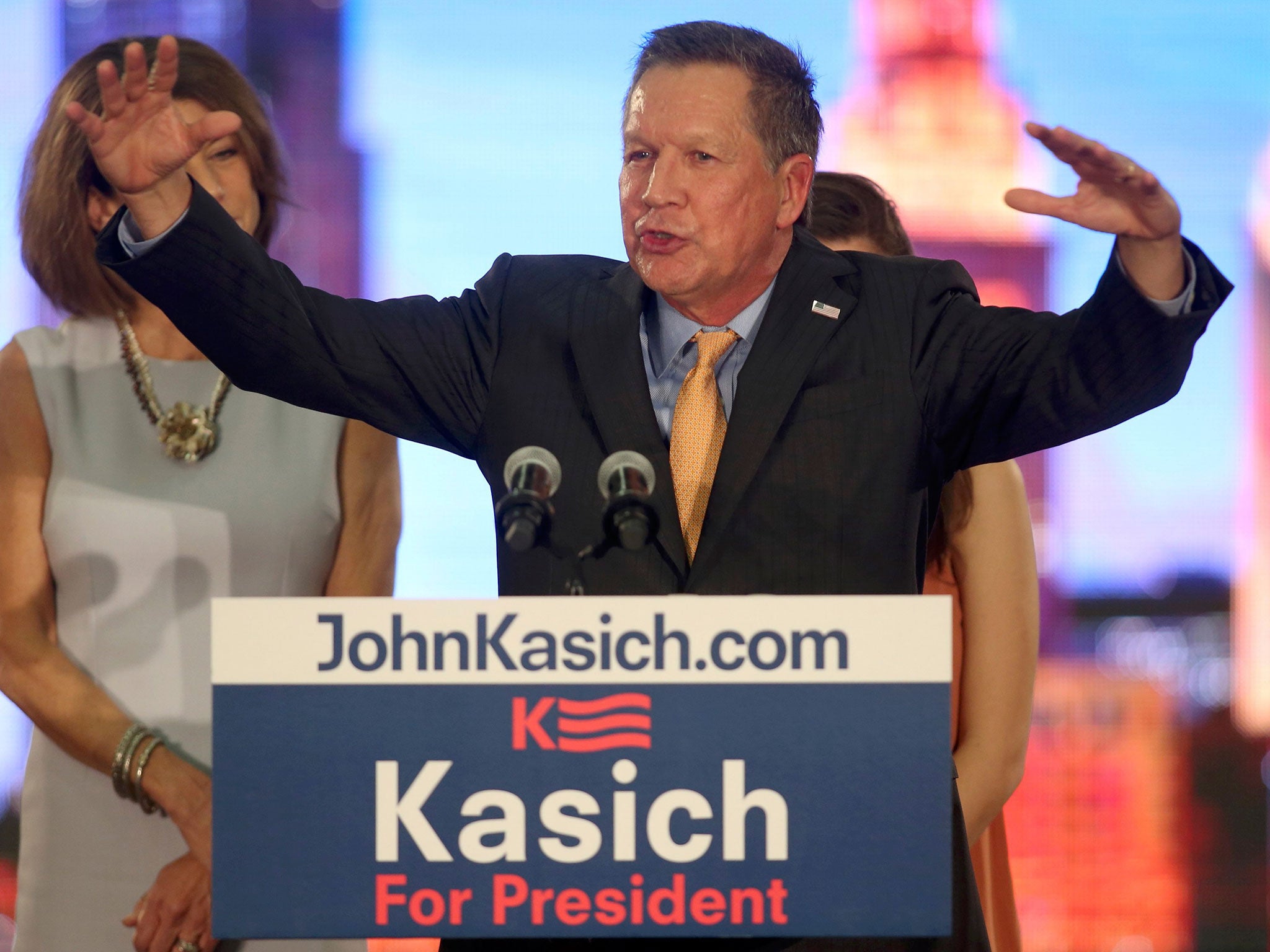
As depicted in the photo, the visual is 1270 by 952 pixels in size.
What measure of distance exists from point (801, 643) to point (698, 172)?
67 cm

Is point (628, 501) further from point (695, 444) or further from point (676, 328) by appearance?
point (676, 328)

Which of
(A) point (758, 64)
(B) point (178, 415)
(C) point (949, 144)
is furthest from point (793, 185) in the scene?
(C) point (949, 144)

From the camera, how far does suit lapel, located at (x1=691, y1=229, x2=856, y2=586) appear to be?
1542mm

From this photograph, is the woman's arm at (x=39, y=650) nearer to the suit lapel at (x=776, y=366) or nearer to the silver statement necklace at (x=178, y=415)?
the silver statement necklace at (x=178, y=415)

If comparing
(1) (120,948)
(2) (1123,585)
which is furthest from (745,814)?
(2) (1123,585)

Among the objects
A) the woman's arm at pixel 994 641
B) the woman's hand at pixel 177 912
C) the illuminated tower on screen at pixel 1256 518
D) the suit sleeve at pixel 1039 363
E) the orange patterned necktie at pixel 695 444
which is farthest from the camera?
the illuminated tower on screen at pixel 1256 518

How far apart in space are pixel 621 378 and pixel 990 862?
1.11m

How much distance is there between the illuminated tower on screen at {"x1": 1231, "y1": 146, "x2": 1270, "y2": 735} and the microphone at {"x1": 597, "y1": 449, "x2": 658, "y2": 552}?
329 centimetres

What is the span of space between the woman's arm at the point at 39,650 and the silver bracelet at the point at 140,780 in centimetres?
1

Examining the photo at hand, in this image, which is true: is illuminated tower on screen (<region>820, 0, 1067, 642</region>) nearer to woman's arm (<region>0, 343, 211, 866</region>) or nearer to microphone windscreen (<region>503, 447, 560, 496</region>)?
woman's arm (<region>0, 343, 211, 866</region>)

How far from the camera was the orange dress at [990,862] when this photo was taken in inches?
85.5

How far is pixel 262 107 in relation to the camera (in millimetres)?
2291

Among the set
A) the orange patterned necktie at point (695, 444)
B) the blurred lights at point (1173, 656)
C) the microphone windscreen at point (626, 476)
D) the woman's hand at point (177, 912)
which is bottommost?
the woman's hand at point (177, 912)

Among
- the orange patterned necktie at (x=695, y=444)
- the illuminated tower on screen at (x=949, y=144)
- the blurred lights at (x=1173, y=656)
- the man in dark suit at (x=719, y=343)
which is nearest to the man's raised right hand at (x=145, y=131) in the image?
the man in dark suit at (x=719, y=343)
